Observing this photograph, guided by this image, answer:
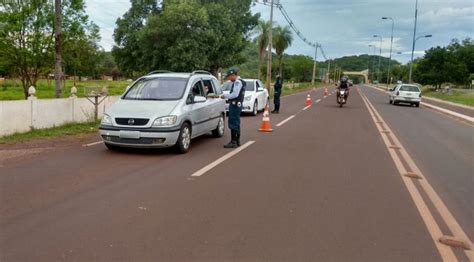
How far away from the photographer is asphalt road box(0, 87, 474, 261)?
167 inches

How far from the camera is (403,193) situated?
6.54 meters

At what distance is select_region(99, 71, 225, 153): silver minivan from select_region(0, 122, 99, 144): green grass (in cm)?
288

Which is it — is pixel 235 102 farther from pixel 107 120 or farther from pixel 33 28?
pixel 33 28

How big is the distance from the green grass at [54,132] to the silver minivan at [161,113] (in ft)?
9.45

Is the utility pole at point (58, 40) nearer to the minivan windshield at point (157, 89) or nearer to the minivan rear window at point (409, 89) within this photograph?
the minivan windshield at point (157, 89)

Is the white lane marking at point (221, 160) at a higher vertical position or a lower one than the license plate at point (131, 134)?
lower

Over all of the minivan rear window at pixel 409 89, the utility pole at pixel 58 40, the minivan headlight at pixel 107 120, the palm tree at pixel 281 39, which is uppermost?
the palm tree at pixel 281 39

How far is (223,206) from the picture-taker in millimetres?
5605

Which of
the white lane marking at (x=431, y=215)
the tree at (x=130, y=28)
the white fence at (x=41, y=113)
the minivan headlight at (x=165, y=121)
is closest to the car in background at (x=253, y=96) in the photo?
the white fence at (x=41, y=113)

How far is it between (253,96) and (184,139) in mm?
10150

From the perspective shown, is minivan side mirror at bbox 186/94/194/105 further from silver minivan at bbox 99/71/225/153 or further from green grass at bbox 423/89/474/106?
green grass at bbox 423/89/474/106

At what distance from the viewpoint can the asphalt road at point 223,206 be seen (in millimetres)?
4250

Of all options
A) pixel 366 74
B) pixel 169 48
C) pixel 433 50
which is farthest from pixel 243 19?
pixel 366 74

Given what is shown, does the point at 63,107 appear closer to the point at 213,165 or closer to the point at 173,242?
the point at 213,165
